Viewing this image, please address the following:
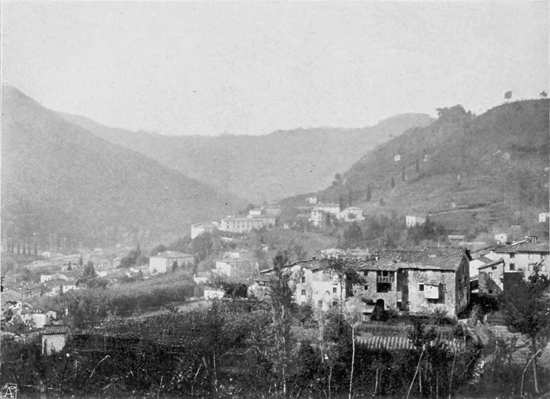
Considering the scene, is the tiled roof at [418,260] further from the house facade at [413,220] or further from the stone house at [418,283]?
the house facade at [413,220]

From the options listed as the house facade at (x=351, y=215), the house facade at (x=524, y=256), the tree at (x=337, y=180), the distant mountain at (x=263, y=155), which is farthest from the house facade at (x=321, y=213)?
the house facade at (x=524, y=256)

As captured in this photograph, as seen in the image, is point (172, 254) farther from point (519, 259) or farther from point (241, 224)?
point (519, 259)

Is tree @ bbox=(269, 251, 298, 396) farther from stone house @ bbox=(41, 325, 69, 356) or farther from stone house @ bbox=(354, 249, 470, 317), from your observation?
stone house @ bbox=(354, 249, 470, 317)

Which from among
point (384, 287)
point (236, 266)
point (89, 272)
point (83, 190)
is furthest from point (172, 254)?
point (384, 287)

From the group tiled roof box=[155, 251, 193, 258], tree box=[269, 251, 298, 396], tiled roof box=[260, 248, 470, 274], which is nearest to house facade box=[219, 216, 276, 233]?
tiled roof box=[155, 251, 193, 258]

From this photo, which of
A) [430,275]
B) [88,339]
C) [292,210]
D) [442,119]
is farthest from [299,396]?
[442,119]
